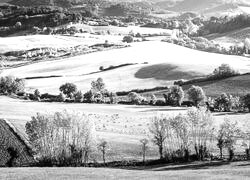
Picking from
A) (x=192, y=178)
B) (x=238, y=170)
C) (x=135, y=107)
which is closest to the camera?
(x=192, y=178)

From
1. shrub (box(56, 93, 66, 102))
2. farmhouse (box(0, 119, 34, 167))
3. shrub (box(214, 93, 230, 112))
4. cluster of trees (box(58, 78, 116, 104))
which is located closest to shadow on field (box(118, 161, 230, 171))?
farmhouse (box(0, 119, 34, 167))

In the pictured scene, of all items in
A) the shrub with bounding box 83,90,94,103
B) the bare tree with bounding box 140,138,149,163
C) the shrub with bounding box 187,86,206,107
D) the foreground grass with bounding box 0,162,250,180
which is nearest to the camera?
the foreground grass with bounding box 0,162,250,180

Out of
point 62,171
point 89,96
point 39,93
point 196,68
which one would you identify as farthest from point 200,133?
point 196,68

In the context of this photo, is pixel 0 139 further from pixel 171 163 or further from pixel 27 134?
pixel 171 163

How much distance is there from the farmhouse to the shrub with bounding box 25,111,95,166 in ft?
5.78

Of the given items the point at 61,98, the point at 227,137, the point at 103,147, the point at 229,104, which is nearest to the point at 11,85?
the point at 61,98

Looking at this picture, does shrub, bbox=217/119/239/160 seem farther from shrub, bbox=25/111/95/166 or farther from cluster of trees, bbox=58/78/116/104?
cluster of trees, bbox=58/78/116/104

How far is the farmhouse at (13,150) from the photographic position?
73.1 metres

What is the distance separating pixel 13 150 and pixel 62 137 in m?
8.04

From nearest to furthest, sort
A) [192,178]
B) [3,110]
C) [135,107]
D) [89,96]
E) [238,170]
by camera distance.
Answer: [192,178]
[238,170]
[3,110]
[135,107]
[89,96]

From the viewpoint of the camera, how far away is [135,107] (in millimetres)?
128375

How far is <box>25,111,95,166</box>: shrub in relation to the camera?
2974 inches

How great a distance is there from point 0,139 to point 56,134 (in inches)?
404

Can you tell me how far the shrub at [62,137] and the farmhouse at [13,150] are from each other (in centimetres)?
176
